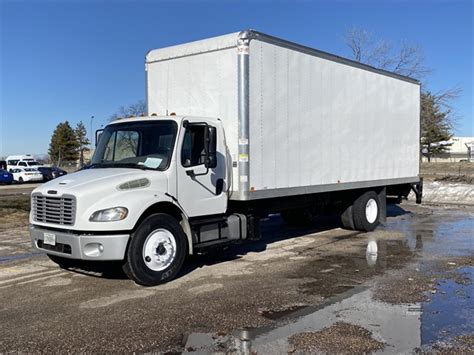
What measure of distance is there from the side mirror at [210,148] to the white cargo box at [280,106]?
65cm

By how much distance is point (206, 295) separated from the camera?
22.0 feet

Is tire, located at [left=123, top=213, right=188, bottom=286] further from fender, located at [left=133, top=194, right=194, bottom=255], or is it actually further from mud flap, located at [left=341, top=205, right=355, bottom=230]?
mud flap, located at [left=341, top=205, right=355, bottom=230]

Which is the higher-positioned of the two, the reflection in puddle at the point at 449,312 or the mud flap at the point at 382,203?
the mud flap at the point at 382,203

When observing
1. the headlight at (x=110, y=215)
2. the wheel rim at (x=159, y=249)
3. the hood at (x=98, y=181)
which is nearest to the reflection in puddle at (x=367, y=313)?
the wheel rim at (x=159, y=249)

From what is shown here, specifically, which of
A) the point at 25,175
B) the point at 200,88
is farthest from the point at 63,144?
the point at 200,88

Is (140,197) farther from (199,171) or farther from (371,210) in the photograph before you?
(371,210)

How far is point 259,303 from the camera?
20.7 feet

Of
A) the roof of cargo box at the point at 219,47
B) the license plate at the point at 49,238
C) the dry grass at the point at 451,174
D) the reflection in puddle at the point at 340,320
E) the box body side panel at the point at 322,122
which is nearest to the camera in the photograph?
the reflection in puddle at the point at 340,320

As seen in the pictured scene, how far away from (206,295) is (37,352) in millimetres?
2449

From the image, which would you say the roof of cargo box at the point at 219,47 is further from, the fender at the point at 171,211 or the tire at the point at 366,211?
the tire at the point at 366,211

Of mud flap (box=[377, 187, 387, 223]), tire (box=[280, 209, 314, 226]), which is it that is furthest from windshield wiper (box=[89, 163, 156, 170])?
mud flap (box=[377, 187, 387, 223])

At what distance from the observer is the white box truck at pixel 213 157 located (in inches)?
271

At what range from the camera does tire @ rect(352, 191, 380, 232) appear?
40.4 feet

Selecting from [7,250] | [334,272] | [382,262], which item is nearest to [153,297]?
[334,272]
